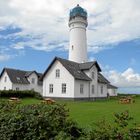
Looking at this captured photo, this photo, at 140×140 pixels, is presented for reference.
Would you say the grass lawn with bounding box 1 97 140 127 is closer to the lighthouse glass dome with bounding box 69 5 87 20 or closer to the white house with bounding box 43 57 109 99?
the white house with bounding box 43 57 109 99

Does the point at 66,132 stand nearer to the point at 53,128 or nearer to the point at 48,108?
the point at 53,128

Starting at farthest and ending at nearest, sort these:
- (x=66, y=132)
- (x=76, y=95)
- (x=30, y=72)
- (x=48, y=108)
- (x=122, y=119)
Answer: (x=30, y=72) < (x=76, y=95) < (x=48, y=108) < (x=66, y=132) < (x=122, y=119)

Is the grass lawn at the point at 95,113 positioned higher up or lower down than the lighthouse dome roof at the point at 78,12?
lower down

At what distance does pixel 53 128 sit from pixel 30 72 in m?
53.5

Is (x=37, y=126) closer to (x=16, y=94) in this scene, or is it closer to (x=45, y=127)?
(x=45, y=127)

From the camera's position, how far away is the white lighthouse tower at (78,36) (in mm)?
53562

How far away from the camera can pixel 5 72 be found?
57969mm

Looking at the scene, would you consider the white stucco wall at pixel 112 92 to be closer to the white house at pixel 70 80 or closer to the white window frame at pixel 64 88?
the white house at pixel 70 80

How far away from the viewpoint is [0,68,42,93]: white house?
5706cm

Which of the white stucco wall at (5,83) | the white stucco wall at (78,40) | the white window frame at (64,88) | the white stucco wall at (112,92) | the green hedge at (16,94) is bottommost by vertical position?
the green hedge at (16,94)

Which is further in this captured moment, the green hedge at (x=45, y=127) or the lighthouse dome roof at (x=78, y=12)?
the lighthouse dome roof at (x=78, y=12)

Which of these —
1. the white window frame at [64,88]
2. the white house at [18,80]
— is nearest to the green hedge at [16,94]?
the white window frame at [64,88]

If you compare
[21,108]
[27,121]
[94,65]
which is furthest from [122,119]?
[94,65]

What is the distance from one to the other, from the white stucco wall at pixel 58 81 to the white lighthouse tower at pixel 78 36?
10.7 m
